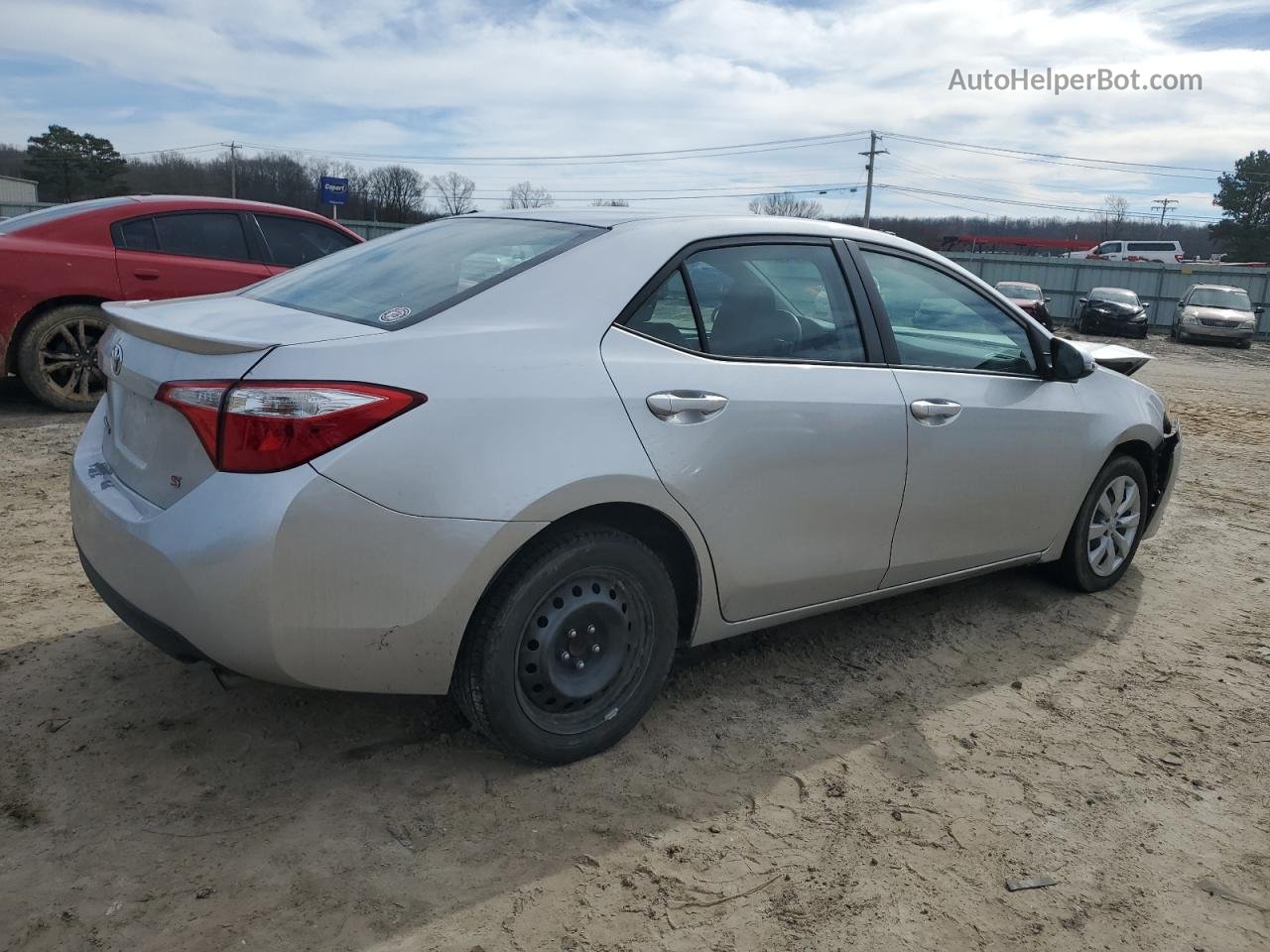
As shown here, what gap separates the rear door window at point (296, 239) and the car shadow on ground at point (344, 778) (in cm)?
514

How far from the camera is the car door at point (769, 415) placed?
286cm

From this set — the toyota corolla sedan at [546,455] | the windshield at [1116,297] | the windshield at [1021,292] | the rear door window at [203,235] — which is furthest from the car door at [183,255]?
the windshield at [1116,297]

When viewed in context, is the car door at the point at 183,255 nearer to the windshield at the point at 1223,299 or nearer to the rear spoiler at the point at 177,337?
the rear spoiler at the point at 177,337

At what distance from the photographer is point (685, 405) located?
9.36 feet

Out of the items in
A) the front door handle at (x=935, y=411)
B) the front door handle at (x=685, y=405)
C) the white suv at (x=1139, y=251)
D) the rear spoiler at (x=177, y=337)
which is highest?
the white suv at (x=1139, y=251)

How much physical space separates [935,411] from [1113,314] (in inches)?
1116

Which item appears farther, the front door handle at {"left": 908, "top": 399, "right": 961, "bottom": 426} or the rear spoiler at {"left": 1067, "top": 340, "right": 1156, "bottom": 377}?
the rear spoiler at {"left": 1067, "top": 340, "right": 1156, "bottom": 377}

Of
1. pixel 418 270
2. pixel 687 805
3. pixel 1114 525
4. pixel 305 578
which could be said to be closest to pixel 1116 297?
pixel 1114 525

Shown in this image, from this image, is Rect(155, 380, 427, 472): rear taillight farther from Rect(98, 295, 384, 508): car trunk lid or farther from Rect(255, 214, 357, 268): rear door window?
Rect(255, 214, 357, 268): rear door window

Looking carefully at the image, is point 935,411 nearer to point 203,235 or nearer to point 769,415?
point 769,415

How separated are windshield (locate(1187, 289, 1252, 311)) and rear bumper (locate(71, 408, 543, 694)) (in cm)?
3051

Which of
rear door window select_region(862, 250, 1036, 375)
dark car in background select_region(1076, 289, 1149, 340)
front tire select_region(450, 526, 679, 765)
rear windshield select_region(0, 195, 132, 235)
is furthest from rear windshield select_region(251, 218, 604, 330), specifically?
dark car in background select_region(1076, 289, 1149, 340)

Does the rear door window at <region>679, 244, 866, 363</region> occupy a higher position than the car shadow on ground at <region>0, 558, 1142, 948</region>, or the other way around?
the rear door window at <region>679, 244, 866, 363</region>

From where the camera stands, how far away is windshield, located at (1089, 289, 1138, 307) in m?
28.9
